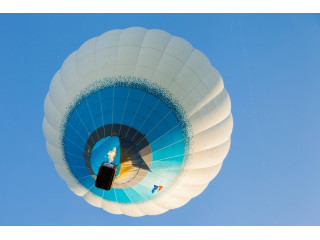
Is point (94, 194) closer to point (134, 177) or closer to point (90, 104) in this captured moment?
point (134, 177)

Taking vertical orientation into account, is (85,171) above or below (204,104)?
below

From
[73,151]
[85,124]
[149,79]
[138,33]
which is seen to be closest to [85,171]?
[73,151]

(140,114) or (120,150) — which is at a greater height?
(140,114)


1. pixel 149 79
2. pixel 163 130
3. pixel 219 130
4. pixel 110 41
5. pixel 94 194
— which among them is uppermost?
pixel 110 41
